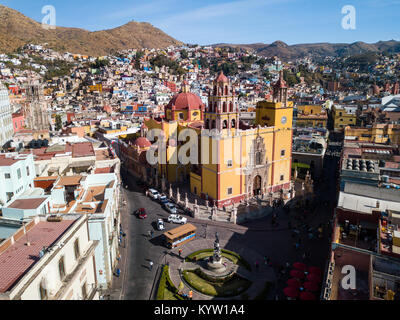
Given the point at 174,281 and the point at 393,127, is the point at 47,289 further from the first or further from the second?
the point at 393,127

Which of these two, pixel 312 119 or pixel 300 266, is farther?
pixel 312 119

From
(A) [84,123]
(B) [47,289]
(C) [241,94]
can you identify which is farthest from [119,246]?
(C) [241,94]

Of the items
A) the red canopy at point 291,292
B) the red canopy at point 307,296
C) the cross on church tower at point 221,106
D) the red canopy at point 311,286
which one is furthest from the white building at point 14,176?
the red canopy at point 311,286

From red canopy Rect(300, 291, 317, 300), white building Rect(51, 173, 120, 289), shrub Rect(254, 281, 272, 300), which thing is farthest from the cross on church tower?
red canopy Rect(300, 291, 317, 300)

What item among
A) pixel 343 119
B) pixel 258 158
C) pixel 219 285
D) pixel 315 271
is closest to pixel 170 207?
pixel 258 158

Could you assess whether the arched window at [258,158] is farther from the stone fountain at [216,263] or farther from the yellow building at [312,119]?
the yellow building at [312,119]

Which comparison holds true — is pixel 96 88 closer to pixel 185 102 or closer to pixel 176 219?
pixel 185 102

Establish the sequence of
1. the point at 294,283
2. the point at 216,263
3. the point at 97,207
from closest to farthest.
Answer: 1. the point at 294,283
2. the point at 97,207
3. the point at 216,263
